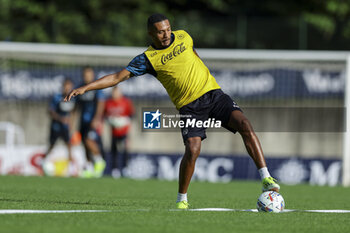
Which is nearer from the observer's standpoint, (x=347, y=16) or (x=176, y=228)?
(x=176, y=228)

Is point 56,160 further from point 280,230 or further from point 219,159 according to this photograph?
point 280,230

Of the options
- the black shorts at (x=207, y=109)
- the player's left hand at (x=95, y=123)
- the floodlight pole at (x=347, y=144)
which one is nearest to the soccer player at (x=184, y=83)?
the black shorts at (x=207, y=109)

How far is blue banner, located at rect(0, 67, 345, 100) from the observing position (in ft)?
64.4

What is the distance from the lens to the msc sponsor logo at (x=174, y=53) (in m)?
8.79

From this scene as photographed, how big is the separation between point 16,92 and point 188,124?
487 inches

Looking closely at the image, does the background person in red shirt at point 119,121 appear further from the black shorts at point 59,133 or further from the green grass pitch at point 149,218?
the green grass pitch at point 149,218

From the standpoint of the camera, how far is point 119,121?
1984 centimetres

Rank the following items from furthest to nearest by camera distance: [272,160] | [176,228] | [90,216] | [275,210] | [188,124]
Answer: [272,160] → [188,124] → [275,210] → [90,216] → [176,228]

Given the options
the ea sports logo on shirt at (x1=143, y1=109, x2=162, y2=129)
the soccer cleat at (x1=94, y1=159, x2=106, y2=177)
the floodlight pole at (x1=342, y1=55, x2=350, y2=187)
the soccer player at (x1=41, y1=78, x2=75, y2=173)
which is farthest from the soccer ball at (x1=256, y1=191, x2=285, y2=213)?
the soccer player at (x1=41, y1=78, x2=75, y2=173)

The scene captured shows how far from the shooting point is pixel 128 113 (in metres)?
19.7

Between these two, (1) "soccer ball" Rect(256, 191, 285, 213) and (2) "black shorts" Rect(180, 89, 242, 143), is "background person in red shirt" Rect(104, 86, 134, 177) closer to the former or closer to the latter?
(2) "black shorts" Rect(180, 89, 242, 143)

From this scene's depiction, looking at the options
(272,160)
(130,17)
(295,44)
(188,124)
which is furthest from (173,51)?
(130,17)

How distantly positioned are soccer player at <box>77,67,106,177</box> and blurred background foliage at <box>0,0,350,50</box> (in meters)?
4.52

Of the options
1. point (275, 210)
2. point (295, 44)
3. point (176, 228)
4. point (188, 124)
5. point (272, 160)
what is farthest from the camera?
point (295, 44)
